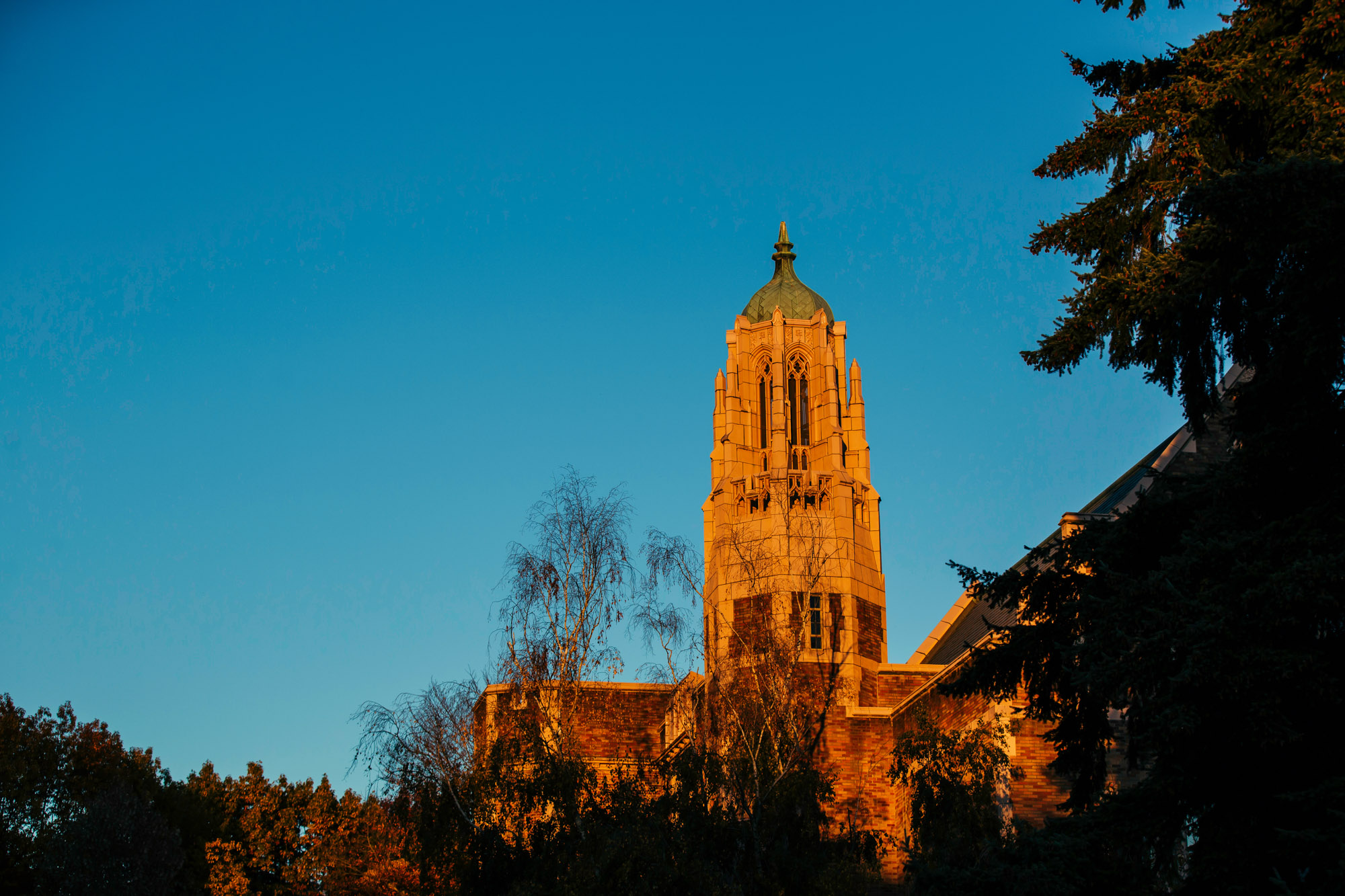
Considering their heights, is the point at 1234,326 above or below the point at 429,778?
above

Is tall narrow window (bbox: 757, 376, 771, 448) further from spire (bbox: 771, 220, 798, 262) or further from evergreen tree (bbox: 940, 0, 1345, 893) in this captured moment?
evergreen tree (bbox: 940, 0, 1345, 893)

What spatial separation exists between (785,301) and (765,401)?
418 cm

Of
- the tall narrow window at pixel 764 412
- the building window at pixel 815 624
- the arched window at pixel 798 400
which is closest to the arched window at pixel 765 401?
the tall narrow window at pixel 764 412

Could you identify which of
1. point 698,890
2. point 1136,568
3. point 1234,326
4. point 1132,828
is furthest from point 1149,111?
point 698,890

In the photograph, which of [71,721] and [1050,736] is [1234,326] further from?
[71,721]

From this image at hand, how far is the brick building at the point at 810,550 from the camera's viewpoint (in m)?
30.4

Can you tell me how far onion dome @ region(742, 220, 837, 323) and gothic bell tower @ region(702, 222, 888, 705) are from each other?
0.16 ft

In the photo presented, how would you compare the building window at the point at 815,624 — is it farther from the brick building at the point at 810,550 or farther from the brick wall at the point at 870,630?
the brick wall at the point at 870,630

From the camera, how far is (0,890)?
3762 centimetres

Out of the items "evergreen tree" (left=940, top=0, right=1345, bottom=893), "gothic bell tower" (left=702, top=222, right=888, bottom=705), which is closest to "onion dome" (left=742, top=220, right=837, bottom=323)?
"gothic bell tower" (left=702, top=222, right=888, bottom=705)

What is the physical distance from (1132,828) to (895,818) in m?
19.2

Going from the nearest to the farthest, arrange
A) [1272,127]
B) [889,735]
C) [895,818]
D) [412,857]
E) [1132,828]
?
1. [1132,828]
2. [1272,127]
3. [412,857]
4. [895,818]
5. [889,735]

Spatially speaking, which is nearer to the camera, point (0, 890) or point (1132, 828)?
point (1132, 828)

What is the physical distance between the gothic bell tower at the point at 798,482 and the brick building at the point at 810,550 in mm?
49
